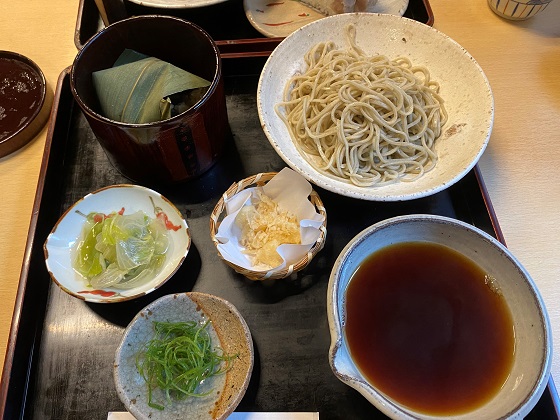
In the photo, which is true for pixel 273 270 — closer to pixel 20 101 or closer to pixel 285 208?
pixel 285 208

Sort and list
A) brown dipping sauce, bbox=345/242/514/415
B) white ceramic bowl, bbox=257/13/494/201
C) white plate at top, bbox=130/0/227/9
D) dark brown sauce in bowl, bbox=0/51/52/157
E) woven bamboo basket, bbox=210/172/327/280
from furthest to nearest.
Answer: white plate at top, bbox=130/0/227/9
dark brown sauce in bowl, bbox=0/51/52/157
white ceramic bowl, bbox=257/13/494/201
woven bamboo basket, bbox=210/172/327/280
brown dipping sauce, bbox=345/242/514/415

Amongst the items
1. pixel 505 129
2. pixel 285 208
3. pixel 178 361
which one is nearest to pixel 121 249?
pixel 178 361

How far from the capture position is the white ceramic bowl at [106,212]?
132 centimetres

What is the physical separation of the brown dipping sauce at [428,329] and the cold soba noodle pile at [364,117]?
13.2 inches

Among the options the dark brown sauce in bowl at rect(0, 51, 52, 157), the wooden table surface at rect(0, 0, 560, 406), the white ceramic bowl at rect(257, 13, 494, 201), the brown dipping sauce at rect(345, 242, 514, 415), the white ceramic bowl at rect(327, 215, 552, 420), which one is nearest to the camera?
the white ceramic bowl at rect(327, 215, 552, 420)

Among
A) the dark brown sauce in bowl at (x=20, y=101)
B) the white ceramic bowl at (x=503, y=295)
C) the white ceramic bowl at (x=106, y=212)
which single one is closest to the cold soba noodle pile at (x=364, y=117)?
the white ceramic bowl at (x=503, y=295)

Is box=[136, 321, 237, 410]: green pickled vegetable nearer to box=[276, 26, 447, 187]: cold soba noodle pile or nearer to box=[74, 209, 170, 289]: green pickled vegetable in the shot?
box=[74, 209, 170, 289]: green pickled vegetable

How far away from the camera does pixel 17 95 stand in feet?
5.94

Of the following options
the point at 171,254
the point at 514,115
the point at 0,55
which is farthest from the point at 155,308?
the point at 514,115

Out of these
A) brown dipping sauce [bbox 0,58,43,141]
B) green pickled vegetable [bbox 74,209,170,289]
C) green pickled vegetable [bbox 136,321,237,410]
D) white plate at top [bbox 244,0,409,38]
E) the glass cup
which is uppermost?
the glass cup

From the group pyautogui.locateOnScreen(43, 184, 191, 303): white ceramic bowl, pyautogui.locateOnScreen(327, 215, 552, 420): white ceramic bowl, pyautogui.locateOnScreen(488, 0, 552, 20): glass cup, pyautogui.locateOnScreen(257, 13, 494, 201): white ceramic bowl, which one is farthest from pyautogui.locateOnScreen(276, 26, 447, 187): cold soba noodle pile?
pyautogui.locateOnScreen(488, 0, 552, 20): glass cup

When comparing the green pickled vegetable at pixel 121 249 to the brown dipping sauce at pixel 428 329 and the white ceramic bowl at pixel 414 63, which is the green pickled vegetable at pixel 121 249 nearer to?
the white ceramic bowl at pixel 414 63

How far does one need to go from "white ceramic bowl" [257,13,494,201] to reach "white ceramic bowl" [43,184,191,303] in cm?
42

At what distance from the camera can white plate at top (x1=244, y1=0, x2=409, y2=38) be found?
195 cm
